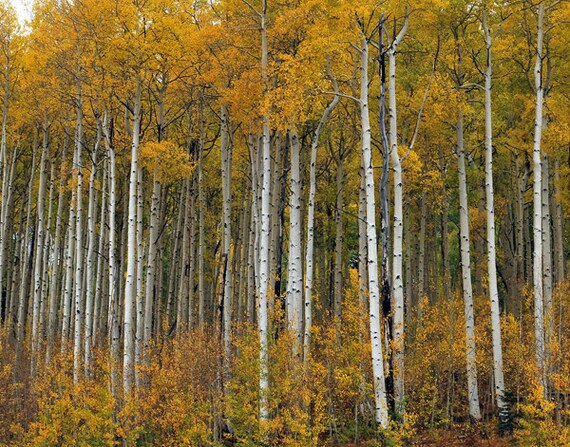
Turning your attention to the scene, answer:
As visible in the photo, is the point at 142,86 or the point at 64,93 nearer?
the point at 142,86

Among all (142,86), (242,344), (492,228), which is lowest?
(242,344)

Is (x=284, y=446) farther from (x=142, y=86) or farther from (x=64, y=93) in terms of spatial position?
(x=64, y=93)

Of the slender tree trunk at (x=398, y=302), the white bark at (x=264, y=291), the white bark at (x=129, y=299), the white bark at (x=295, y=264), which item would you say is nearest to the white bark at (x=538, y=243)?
the slender tree trunk at (x=398, y=302)

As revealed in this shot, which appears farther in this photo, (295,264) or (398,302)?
(295,264)

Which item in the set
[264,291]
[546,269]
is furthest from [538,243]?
[264,291]

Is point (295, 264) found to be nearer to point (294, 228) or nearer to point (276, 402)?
point (294, 228)

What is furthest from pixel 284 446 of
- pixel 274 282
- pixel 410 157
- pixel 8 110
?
pixel 8 110

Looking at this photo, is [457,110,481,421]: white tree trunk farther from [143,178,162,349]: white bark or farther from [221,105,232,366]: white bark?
[143,178,162,349]: white bark

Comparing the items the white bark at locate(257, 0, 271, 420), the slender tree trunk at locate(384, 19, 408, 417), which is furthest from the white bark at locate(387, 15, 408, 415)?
the white bark at locate(257, 0, 271, 420)

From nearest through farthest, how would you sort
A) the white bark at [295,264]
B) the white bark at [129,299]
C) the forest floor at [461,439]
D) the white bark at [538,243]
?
the white bark at [538,243], the white bark at [295,264], the forest floor at [461,439], the white bark at [129,299]

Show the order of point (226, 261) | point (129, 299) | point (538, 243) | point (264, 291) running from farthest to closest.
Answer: point (226, 261)
point (129, 299)
point (538, 243)
point (264, 291)

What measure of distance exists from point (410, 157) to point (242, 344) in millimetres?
4826

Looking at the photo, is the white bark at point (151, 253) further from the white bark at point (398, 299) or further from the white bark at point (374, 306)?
the white bark at point (398, 299)

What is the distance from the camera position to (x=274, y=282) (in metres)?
14.4
